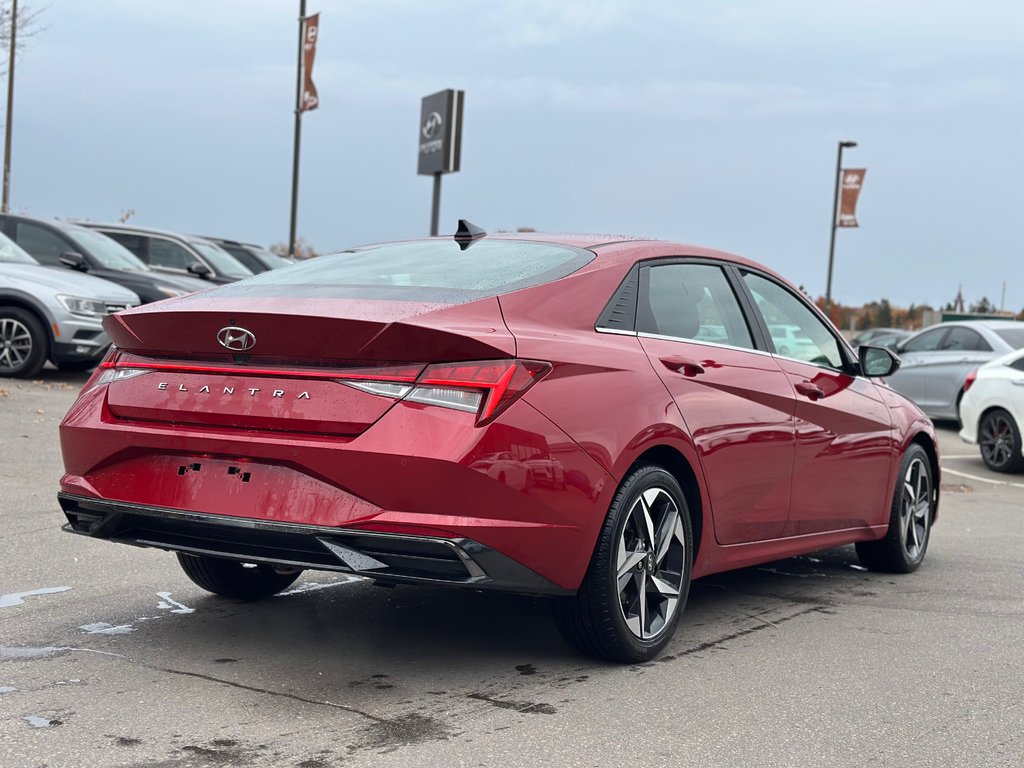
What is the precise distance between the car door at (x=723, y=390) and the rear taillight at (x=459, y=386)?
885mm

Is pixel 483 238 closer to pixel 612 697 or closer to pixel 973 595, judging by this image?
pixel 612 697

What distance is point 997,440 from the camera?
13141mm

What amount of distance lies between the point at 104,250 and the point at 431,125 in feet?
17.5

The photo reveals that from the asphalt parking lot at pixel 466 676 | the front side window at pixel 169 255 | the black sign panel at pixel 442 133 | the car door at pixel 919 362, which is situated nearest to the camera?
the asphalt parking lot at pixel 466 676

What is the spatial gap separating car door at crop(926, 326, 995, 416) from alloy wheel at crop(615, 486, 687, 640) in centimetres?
1331

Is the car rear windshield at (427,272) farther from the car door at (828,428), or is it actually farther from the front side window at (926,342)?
the front side window at (926,342)

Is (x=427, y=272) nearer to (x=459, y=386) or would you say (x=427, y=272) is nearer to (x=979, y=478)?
(x=459, y=386)

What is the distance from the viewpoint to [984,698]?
4.42m

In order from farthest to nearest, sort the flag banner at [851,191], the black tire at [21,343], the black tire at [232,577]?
the flag banner at [851,191], the black tire at [21,343], the black tire at [232,577]

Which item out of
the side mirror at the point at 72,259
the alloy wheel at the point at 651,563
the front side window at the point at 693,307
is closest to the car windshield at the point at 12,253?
the side mirror at the point at 72,259

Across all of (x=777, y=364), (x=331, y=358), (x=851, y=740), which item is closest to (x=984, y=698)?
(x=851, y=740)

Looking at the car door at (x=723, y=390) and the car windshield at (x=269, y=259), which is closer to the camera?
the car door at (x=723, y=390)

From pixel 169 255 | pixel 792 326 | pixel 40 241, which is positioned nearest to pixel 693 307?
pixel 792 326

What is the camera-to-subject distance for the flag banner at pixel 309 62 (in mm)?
28453
